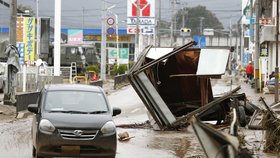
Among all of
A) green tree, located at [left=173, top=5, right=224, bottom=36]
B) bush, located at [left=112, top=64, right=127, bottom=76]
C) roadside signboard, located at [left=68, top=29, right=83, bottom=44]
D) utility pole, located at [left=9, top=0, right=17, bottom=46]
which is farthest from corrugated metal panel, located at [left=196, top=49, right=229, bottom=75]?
green tree, located at [left=173, top=5, right=224, bottom=36]

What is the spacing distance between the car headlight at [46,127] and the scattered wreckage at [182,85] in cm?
572

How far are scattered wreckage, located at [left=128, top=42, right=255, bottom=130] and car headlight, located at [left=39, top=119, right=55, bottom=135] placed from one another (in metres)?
5.72

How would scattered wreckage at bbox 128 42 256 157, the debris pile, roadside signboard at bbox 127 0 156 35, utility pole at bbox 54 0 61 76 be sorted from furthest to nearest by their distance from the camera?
roadside signboard at bbox 127 0 156 35 → utility pole at bbox 54 0 61 76 → scattered wreckage at bbox 128 42 256 157 → the debris pile

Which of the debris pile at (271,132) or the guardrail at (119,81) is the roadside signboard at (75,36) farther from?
the debris pile at (271,132)

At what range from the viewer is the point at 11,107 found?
25672 mm

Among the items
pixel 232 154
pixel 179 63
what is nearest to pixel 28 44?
pixel 179 63

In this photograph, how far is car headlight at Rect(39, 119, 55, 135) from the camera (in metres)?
12.5

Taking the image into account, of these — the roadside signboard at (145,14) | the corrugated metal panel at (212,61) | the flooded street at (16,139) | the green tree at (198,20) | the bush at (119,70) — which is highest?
the green tree at (198,20)

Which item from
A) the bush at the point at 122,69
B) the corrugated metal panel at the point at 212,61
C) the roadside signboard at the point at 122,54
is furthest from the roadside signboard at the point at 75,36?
the corrugated metal panel at the point at 212,61

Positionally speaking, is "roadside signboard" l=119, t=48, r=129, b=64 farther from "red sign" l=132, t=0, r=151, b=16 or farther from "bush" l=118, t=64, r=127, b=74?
"red sign" l=132, t=0, r=151, b=16

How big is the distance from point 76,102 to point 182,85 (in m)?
7.78

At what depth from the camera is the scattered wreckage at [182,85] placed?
59.7 feet

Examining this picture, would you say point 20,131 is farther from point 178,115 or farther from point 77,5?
point 77,5

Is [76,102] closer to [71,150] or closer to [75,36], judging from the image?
[71,150]
